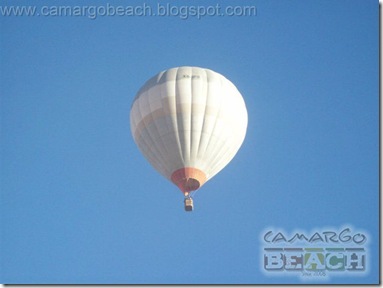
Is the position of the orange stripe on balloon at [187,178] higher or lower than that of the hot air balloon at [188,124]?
lower

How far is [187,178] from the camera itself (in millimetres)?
22719

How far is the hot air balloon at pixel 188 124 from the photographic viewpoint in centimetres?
2281

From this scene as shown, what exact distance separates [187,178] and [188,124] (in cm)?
121

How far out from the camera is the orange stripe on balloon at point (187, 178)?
2272 cm

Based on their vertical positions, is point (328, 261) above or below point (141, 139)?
below

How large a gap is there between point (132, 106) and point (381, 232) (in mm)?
7825

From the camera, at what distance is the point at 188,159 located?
22.7m

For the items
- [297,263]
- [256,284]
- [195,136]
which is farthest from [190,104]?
[256,284]

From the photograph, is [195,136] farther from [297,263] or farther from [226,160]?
[297,263]

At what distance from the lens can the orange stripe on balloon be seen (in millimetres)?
22719

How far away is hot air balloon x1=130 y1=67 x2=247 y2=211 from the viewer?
22812 millimetres

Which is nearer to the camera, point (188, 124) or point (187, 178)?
point (187, 178)

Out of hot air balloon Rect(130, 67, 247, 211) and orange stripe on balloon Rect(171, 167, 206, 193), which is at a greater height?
hot air balloon Rect(130, 67, 247, 211)

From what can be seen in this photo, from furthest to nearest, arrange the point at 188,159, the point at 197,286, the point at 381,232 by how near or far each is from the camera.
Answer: the point at 188,159 < the point at 381,232 < the point at 197,286
